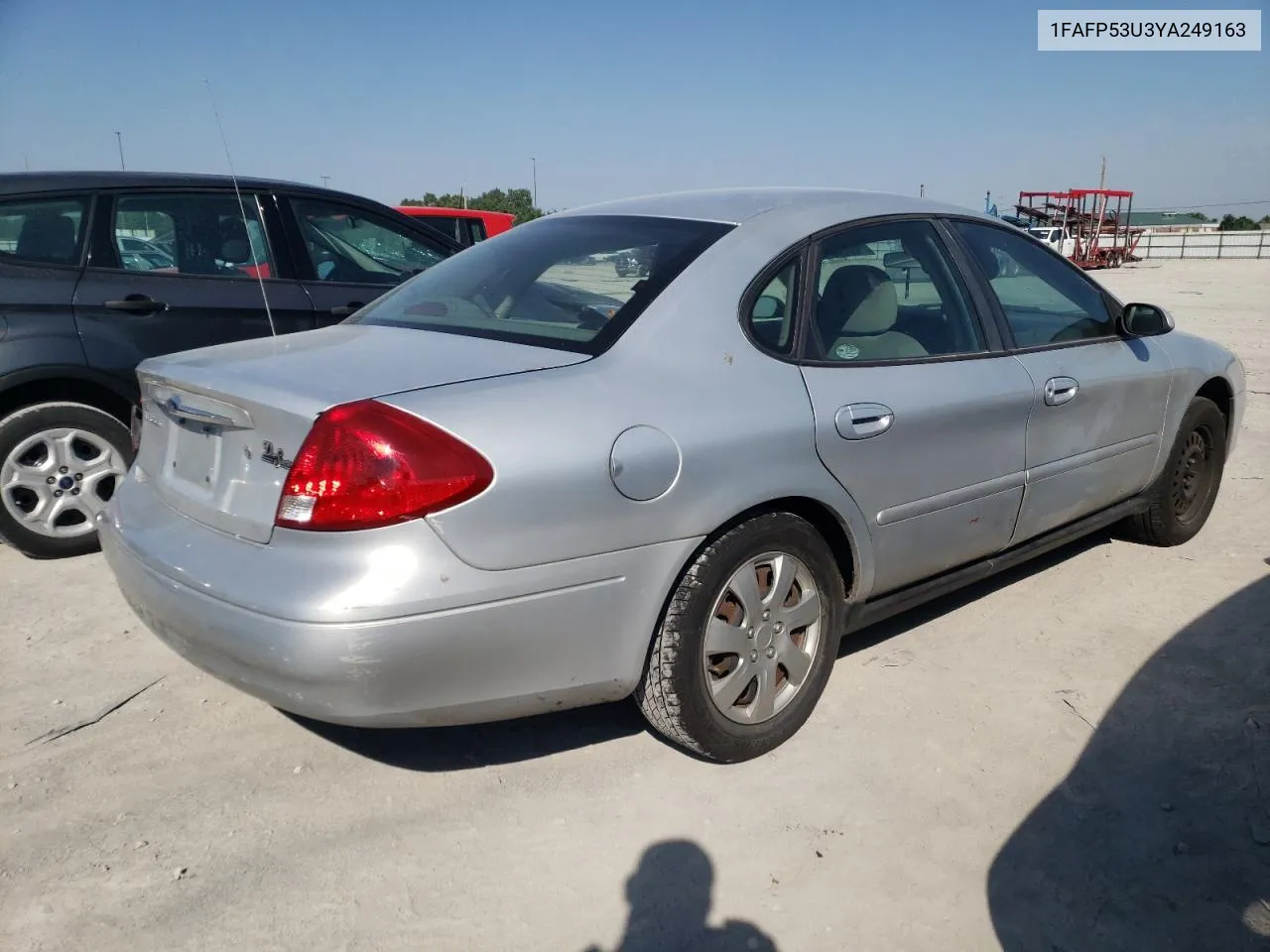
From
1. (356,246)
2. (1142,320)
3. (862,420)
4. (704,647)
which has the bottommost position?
(704,647)

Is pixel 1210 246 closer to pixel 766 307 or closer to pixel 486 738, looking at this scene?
pixel 766 307

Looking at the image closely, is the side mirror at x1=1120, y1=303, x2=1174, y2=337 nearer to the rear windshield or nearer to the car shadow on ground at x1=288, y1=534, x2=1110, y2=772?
the rear windshield

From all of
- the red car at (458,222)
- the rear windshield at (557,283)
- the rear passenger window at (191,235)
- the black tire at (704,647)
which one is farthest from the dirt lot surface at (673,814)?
the red car at (458,222)

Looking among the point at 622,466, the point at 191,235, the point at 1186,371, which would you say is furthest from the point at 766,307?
the point at 191,235

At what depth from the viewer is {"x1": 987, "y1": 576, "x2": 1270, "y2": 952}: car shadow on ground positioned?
220 centimetres

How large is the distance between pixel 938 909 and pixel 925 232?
217 centimetres

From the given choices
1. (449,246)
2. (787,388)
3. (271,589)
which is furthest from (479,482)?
(449,246)

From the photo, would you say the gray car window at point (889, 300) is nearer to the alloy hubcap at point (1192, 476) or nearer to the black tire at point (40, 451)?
the alloy hubcap at point (1192, 476)

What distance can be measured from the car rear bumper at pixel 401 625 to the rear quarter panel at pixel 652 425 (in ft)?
0.27

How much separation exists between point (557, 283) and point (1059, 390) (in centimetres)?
183

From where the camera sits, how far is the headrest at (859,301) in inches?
119

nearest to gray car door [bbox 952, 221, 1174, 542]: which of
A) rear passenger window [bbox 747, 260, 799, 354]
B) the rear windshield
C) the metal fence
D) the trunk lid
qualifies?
rear passenger window [bbox 747, 260, 799, 354]

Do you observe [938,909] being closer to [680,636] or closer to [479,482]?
[680,636]

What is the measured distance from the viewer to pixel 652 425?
2.41 m
